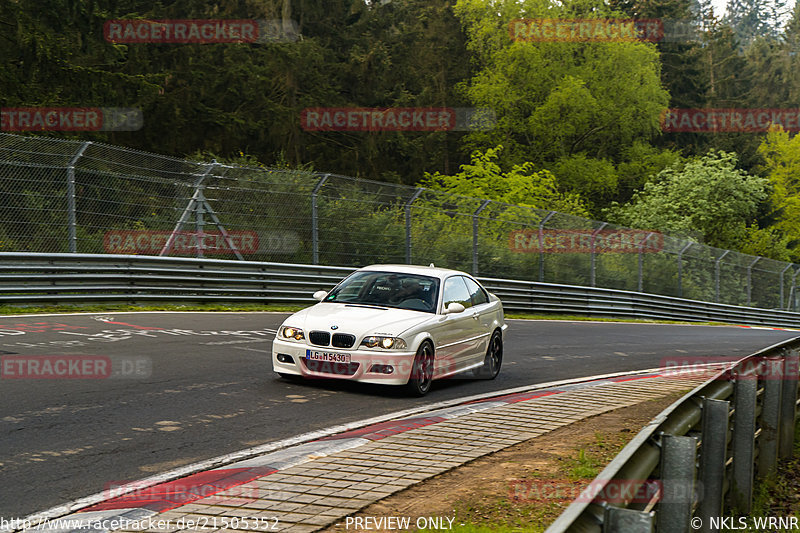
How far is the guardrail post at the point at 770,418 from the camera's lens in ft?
25.9

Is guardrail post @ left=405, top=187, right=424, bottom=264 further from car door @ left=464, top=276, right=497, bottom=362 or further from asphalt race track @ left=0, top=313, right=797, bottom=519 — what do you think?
car door @ left=464, top=276, right=497, bottom=362

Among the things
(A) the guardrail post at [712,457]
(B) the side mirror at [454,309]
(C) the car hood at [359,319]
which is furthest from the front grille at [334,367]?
(A) the guardrail post at [712,457]

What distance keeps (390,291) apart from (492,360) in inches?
73.6

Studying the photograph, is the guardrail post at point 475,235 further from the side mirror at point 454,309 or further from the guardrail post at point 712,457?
the guardrail post at point 712,457

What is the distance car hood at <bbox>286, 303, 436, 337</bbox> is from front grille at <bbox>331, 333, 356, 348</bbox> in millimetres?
46

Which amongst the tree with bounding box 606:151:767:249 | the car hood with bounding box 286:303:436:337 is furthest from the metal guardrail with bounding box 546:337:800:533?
the tree with bounding box 606:151:767:249

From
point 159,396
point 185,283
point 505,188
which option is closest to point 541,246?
point 185,283

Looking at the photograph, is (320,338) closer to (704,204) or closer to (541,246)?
(541,246)

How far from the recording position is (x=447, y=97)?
2266 inches

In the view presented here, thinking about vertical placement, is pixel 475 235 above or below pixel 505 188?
below

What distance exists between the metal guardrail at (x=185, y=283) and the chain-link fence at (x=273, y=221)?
384 millimetres

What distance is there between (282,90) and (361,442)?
36.9 meters

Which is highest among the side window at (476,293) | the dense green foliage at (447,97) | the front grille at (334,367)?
the dense green foliage at (447,97)

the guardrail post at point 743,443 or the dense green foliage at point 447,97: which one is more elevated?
the dense green foliage at point 447,97
